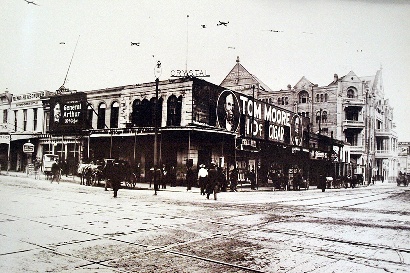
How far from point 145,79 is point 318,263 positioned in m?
3.34

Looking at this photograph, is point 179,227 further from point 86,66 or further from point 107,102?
point 107,102

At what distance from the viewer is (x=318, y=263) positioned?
3090mm

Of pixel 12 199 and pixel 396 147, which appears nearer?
pixel 12 199

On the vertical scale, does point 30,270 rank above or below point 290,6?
below

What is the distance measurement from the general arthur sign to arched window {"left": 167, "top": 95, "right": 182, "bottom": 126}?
5270mm

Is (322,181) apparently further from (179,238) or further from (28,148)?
(28,148)

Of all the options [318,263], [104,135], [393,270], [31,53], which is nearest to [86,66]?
[31,53]

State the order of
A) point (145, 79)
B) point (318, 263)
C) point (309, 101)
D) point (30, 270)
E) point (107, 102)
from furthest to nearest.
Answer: point (107, 102), point (309, 101), point (145, 79), point (318, 263), point (30, 270)

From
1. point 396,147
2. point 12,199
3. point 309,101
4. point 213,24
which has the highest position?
point 213,24

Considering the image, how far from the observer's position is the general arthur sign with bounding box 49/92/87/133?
4.86 meters

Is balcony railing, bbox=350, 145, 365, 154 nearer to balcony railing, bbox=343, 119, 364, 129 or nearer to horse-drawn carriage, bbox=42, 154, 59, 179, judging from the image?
balcony railing, bbox=343, 119, 364, 129

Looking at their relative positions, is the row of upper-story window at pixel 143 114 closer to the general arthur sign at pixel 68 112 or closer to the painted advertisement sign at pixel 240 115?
the general arthur sign at pixel 68 112

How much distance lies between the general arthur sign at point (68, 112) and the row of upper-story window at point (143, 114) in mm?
189

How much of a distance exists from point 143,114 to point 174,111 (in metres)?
1.83
